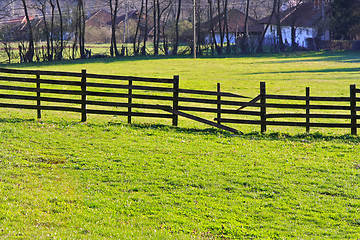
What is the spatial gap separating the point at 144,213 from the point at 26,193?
7.83 feet

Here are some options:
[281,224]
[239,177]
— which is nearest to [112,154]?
[239,177]

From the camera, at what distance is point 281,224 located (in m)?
8.14

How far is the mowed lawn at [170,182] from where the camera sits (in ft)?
25.6

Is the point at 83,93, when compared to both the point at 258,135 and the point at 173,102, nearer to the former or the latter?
the point at 173,102

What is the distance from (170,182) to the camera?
33.8 feet

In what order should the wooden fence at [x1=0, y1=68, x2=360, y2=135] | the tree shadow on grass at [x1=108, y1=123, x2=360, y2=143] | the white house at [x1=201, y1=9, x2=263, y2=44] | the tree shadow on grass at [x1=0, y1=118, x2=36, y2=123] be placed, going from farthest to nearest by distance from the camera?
the white house at [x1=201, y1=9, x2=263, y2=44], the tree shadow on grass at [x1=0, y1=118, x2=36, y2=123], the wooden fence at [x1=0, y1=68, x2=360, y2=135], the tree shadow on grass at [x1=108, y1=123, x2=360, y2=143]

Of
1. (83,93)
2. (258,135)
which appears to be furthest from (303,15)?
(83,93)

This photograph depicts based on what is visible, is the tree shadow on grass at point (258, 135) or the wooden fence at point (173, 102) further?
the wooden fence at point (173, 102)

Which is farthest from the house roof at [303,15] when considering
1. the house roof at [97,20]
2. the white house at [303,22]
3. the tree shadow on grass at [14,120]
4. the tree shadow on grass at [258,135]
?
the tree shadow on grass at [14,120]

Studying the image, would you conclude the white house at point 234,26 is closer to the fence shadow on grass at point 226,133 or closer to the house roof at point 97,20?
the house roof at point 97,20

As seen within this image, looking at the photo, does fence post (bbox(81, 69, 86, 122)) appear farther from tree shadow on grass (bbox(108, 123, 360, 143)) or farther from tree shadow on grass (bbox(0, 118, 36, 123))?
tree shadow on grass (bbox(0, 118, 36, 123))

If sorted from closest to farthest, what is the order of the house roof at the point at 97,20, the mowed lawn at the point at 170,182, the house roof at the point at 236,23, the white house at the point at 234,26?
the mowed lawn at the point at 170,182 → the white house at the point at 234,26 → the house roof at the point at 236,23 → the house roof at the point at 97,20

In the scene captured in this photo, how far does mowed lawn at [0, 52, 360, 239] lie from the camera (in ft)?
25.6

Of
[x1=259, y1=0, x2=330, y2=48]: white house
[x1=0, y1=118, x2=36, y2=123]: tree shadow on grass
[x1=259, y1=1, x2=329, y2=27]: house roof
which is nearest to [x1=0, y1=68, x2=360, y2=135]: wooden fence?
[x1=0, y1=118, x2=36, y2=123]: tree shadow on grass
